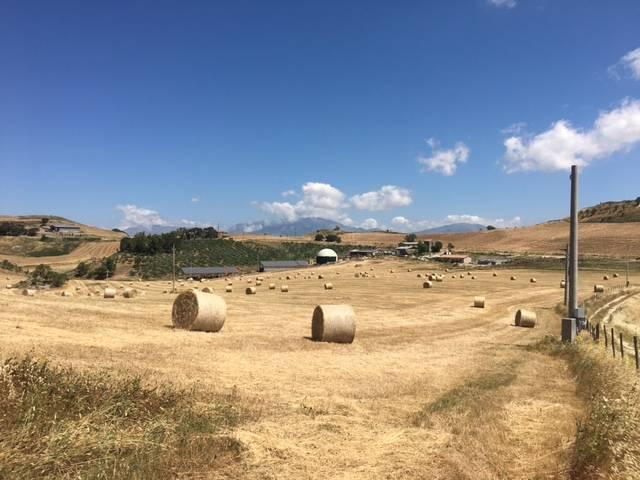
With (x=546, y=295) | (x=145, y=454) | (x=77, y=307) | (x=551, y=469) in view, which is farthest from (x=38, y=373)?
(x=546, y=295)

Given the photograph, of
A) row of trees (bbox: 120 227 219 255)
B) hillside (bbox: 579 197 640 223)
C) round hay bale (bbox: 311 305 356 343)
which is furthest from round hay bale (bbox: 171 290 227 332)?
hillside (bbox: 579 197 640 223)

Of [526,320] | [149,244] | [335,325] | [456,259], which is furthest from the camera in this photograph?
[149,244]

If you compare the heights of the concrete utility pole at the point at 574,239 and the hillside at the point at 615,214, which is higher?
the hillside at the point at 615,214

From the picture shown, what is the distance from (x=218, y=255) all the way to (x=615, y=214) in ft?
442

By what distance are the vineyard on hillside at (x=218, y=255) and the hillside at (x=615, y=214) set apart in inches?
3272

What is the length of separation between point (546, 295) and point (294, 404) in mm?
43868

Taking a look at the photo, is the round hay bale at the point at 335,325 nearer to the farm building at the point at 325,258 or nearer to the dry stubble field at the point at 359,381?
the dry stubble field at the point at 359,381

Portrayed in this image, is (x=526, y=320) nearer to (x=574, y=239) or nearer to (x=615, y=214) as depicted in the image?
(x=574, y=239)

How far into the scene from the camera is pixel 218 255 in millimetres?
130625

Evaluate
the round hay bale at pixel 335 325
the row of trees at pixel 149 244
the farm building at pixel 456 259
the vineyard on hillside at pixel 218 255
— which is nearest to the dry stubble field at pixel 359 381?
the round hay bale at pixel 335 325

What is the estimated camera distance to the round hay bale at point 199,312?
70.3ft

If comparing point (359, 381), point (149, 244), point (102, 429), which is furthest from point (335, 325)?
point (149, 244)

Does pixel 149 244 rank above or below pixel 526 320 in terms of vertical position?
above

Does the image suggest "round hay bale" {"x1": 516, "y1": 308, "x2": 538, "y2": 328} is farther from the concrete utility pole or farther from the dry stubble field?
the concrete utility pole
